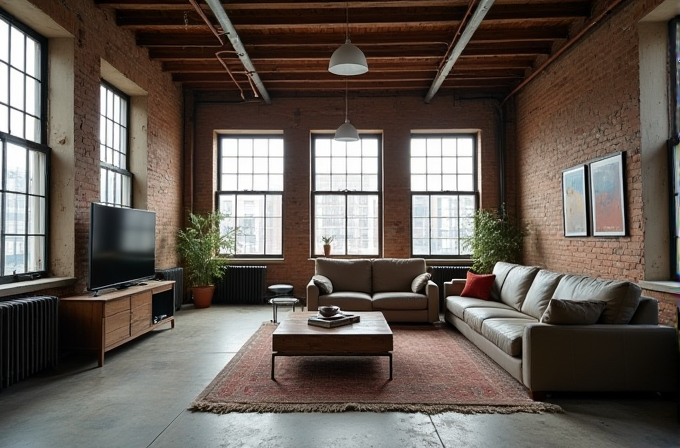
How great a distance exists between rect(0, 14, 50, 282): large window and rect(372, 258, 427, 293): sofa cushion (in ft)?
14.6

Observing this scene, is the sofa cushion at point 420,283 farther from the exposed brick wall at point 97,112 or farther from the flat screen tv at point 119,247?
the exposed brick wall at point 97,112

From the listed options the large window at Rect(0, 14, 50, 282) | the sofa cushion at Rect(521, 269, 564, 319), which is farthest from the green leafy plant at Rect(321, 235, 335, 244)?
the large window at Rect(0, 14, 50, 282)

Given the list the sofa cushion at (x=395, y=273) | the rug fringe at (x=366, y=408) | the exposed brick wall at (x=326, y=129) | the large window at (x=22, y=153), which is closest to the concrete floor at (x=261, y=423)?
the rug fringe at (x=366, y=408)

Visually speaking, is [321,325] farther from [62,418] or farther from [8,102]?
[8,102]

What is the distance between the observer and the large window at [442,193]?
8945 millimetres

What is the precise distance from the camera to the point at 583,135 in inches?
241

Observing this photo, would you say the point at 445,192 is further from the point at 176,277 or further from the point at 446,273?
the point at 176,277

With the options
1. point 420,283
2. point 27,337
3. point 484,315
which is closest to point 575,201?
point 420,283

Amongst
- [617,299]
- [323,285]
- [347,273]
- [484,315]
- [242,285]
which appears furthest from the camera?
[242,285]

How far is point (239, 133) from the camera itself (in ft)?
29.9

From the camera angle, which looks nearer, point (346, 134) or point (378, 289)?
point (378, 289)

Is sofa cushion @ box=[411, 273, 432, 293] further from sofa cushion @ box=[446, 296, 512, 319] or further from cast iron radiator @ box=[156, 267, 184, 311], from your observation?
cast iron radiator @ box=[156, 267, 184, 311]

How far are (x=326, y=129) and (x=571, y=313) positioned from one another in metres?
6.28

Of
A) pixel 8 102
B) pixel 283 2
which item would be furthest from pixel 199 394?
pixel 283 2
